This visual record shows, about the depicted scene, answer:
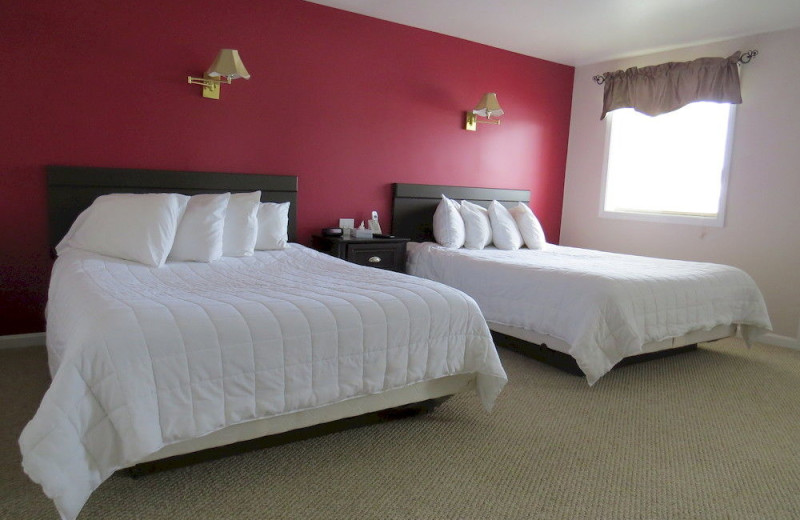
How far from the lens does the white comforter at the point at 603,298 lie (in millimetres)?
2895

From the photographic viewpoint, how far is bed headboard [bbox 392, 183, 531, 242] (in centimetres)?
442

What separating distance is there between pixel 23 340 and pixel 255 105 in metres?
2.06

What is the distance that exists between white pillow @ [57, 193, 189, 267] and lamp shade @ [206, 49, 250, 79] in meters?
0.89

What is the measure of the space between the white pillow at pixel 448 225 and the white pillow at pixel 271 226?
4.42ft

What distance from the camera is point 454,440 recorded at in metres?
2.25

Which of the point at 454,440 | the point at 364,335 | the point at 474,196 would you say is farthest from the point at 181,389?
the point at 474,196

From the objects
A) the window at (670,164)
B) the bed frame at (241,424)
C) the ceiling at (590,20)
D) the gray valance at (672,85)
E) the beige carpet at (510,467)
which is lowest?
the beige carpet at (510,467)

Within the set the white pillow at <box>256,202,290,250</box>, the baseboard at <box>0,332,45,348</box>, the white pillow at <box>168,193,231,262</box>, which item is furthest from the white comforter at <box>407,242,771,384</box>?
the baseboard at <box>0,332,45,348</box>

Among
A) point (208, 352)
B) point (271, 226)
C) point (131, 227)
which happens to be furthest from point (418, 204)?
point (208, 352)

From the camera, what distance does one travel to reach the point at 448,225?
4.28 m

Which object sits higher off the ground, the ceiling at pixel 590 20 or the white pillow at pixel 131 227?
the ceiling at pixel 590 20

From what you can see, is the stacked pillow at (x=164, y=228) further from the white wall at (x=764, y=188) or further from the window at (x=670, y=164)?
the white wall at (x=764, y=188)

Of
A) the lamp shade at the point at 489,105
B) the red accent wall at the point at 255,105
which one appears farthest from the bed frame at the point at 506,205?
the lamp shade at the point at 489,105

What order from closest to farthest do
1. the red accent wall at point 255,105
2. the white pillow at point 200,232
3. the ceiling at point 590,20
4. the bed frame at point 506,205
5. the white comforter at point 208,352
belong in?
1. the white comforter at point 208,352
2. the white pillow at point 200,232
3. the red accent wall at point 255,105
4. the bed frame at point 506,205
5. the ceiling at point 590,20
